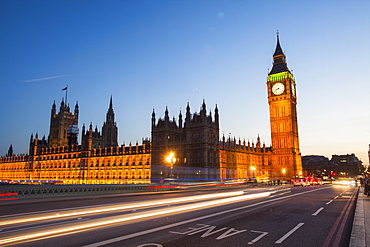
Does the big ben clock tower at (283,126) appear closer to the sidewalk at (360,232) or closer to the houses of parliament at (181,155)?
the houses of parliament at (181,155)

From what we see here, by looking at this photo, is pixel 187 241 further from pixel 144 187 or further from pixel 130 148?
pixel 130 148

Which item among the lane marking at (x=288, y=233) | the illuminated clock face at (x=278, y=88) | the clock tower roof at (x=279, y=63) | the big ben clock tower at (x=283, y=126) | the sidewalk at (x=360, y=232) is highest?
the clock tower roof at (x=279, y=63)

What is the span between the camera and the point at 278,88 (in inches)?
4193

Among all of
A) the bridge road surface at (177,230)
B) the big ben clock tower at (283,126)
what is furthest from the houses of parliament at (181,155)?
the bridge road surface at (177,230)

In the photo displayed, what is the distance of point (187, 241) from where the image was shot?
872 centimetres

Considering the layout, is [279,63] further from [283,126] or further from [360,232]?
[360,232]

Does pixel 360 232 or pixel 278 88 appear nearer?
pixel 360 232

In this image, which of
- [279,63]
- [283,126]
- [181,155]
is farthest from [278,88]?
[181,155]

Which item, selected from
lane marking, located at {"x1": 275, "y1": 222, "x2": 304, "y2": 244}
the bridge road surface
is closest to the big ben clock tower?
the bridge road surface

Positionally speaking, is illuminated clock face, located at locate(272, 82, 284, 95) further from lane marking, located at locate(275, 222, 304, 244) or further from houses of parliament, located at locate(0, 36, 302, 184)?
lane marking, located at locate(275, 222, 304, 244)

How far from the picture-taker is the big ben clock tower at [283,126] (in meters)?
98.2

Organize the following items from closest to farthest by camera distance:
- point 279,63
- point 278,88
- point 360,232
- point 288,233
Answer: point 360,232
point 288,233
point 278,88
point 279,63

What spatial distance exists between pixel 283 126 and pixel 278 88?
1508 centimetres

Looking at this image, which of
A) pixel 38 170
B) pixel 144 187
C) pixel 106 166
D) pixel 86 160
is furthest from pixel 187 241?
pixel 38 170
